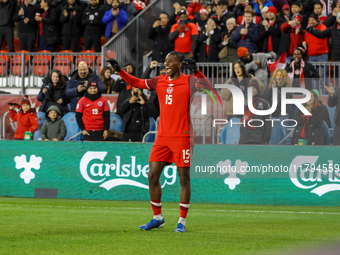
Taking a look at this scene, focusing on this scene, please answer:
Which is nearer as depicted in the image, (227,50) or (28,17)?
(227,50)

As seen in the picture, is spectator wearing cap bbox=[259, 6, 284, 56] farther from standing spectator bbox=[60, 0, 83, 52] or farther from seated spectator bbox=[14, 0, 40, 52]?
seated spectator bbox=[14, 0, 40, 52]

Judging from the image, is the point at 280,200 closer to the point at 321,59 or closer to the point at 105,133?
the point at 105,133

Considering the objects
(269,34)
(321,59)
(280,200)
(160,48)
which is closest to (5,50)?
(160,48)

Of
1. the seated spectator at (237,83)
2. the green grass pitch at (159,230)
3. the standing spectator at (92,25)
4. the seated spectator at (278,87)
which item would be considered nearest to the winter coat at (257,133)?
the seated spectator at (278,87)

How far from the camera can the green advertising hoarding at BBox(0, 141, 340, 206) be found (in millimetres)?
11625

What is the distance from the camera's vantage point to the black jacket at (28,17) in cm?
1933

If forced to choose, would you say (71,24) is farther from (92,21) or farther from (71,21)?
(92,21)

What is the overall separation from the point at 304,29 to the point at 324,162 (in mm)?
6462

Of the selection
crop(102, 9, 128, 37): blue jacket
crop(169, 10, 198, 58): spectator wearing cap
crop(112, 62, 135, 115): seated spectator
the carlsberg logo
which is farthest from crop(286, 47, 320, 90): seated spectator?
crop(102, 9, 128, 37): blue jacket

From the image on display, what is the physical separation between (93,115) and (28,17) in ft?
25.8

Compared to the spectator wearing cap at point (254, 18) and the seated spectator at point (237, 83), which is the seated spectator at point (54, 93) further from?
the spectator wearing cap at point (254, 18)

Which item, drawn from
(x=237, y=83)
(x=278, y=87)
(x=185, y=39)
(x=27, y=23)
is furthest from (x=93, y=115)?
(x=27, y=23)

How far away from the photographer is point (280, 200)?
1174cm

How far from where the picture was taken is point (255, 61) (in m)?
14.6
